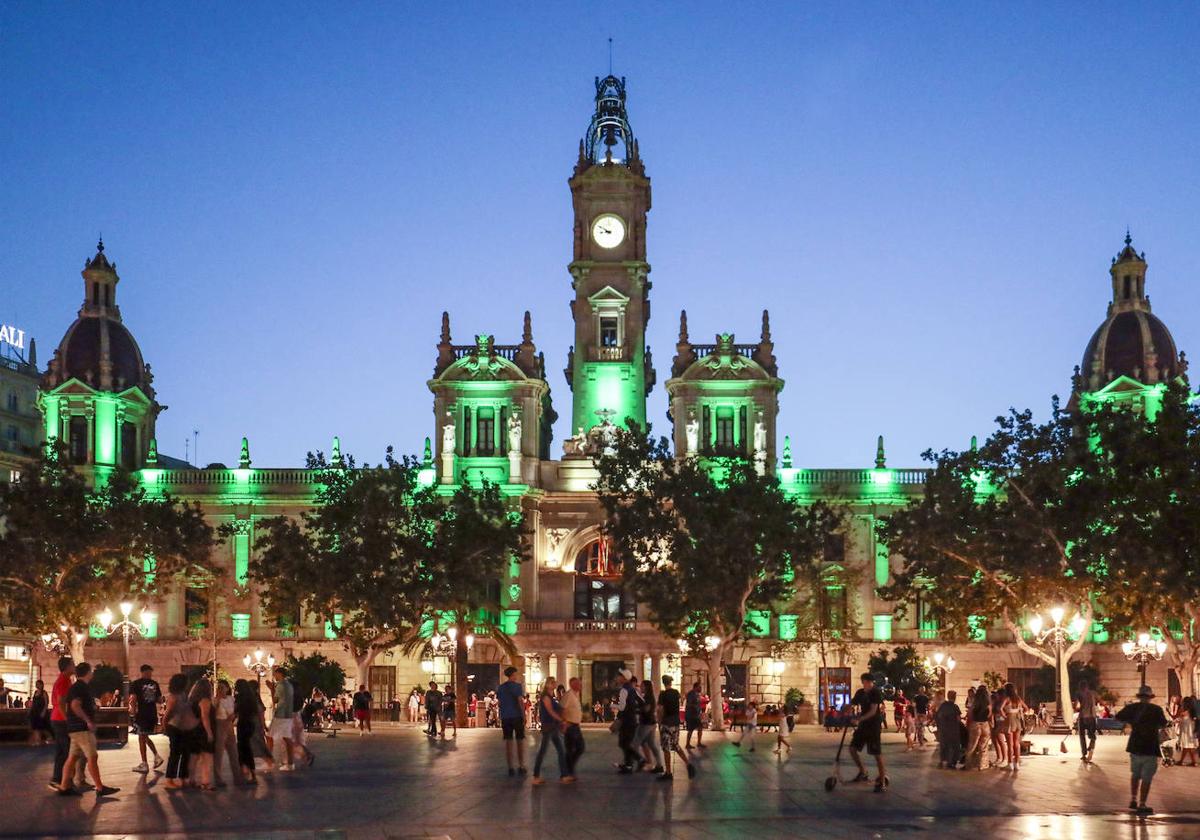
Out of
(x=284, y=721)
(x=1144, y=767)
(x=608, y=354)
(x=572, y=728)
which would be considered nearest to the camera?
(x=1144, y=767)

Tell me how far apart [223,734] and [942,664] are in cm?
5151

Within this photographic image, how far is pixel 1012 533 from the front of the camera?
2266 inches

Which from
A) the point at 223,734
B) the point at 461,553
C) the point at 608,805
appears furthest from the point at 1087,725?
the point at 461,553

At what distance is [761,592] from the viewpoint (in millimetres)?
67812

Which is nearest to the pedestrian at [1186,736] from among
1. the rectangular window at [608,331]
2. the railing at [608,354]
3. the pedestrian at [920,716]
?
the pedestrian at [920,716]

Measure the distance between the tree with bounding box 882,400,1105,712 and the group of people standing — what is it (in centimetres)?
3233

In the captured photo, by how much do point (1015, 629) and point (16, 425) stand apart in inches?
2564

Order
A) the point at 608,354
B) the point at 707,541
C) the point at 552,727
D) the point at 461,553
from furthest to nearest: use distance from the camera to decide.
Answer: the point at 608,354 < the point at 461,553 < the point at 707,541 < the point at 552,727

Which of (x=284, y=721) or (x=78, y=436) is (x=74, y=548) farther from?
(x=284, y=721)

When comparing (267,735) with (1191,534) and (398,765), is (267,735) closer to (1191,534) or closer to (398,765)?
(398,765)

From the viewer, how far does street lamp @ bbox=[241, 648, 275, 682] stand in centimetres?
7094

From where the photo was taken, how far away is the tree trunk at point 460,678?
67375 mm

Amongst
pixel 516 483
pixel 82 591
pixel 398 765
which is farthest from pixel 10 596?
pixel 398 765

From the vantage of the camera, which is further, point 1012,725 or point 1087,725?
A: point 1087,725
